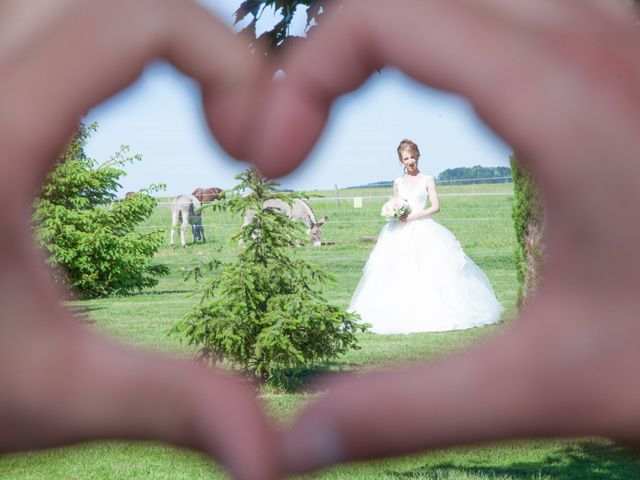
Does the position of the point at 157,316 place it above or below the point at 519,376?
below

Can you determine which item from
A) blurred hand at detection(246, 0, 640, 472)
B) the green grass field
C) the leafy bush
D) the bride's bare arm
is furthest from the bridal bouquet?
blurred hand at detection(246, 0, 640, 472)

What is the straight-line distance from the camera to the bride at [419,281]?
16.1 ft

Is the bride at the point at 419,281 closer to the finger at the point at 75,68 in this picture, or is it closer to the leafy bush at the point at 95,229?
the leafy bush at the point at 95,229

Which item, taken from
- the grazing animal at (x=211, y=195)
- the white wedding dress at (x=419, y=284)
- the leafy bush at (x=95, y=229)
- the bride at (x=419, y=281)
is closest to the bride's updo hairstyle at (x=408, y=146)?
the bride at (x=419, y=281)

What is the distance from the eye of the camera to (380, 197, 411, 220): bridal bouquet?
4.75 m

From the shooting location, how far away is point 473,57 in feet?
0.50

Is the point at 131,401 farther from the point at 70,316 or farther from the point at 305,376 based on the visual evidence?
the point at 305,376

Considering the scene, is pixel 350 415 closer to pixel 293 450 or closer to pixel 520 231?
pixel 293 450

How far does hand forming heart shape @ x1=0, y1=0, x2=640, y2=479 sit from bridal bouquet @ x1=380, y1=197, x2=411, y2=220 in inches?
180

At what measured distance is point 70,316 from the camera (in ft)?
0.51

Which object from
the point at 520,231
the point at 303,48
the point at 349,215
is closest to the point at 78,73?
the point at 303,48

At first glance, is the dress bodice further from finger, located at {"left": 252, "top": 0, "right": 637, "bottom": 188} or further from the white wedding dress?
finger, located at {"left": 252, "top": 0, "right": 637, "bottom": 188}

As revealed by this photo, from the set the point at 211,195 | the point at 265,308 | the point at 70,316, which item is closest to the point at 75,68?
the point at 70,316

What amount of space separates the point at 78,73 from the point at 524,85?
8cm
